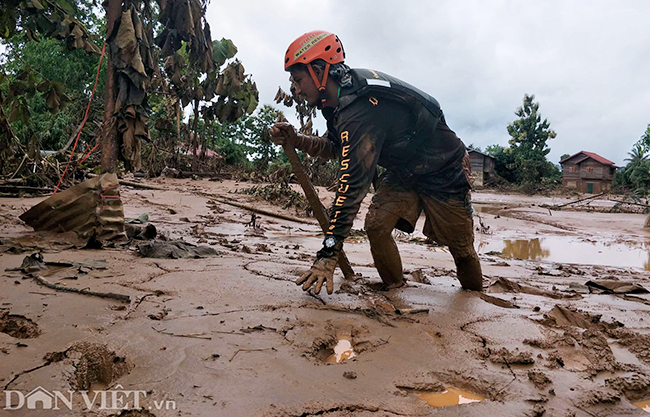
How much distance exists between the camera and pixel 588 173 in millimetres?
33344

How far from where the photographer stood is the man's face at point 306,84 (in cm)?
265

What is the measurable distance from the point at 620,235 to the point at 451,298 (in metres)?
8.78

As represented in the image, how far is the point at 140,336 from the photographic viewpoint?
1640 millimetres

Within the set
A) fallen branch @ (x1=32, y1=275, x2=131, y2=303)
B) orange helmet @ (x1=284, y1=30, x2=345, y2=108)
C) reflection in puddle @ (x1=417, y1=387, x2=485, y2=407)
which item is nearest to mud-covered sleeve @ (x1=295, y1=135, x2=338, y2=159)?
orange helmet @ (x1=284, y1=30, x2=345, y2=108)

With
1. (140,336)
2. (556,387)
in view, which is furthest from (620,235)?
(140,336)

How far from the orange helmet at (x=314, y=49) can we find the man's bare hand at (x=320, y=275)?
48.8 inches

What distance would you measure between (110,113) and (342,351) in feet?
12.4

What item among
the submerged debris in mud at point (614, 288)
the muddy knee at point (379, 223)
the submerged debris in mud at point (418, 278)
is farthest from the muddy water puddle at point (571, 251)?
the muddy knee at point (379, 223)

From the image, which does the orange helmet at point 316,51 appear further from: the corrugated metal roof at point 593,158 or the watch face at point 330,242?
the corrugated metal roof at point 593,158

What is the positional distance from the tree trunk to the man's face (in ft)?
8.32

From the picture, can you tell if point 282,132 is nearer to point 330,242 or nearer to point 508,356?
point 330,242

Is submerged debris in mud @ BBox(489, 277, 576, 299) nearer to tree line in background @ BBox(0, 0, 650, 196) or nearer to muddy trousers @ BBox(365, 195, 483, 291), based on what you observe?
muddy trousers @ BBox(365, 195, 483, 291)

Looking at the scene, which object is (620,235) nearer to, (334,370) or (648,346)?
(648,346)

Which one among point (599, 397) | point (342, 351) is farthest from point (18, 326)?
point (599, 397)
